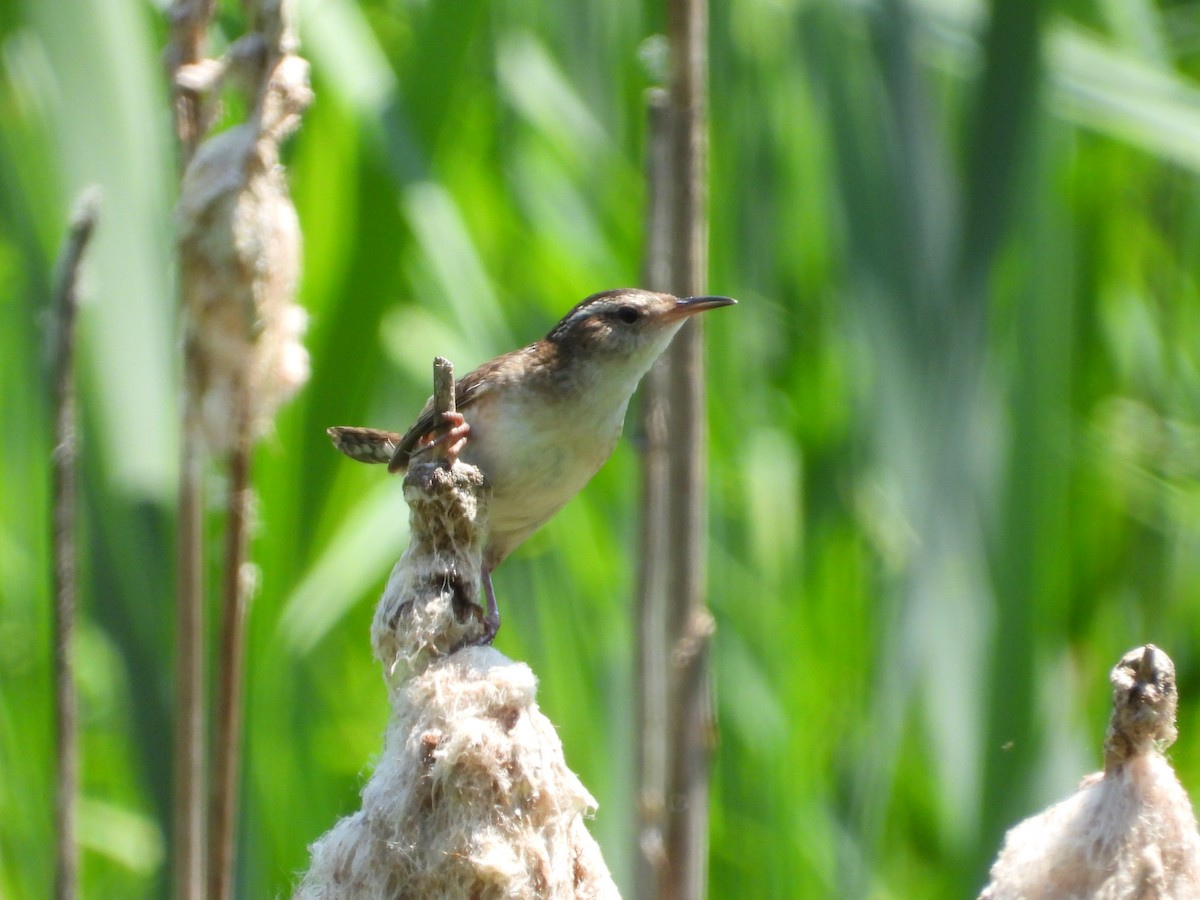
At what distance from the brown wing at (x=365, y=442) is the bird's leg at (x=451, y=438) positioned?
23 centimetres

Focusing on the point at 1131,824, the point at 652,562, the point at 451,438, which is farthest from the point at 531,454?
the point at 1131,824

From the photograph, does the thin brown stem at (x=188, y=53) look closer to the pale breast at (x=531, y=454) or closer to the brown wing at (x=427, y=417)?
the brown wing at (x=427, y=417)

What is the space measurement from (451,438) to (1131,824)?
0.74 meters

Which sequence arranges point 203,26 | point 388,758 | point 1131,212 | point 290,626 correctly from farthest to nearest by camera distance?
point 1131,212 → point 290,626 → point 203,26 → point 388,758

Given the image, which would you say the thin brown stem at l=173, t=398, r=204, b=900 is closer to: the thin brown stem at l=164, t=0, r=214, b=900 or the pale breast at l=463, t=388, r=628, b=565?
the thin brown stem at l=164, t=0, r=214, b=900

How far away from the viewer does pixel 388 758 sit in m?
0.93

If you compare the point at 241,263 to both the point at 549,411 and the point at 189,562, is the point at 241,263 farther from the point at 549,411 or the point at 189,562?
the point at 549,411

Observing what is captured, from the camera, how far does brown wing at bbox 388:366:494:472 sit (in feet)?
4.90

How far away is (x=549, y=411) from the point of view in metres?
1.67

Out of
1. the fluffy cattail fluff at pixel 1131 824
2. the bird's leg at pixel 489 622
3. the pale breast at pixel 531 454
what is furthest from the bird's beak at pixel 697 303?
the fluffy cattail fluff at pixel 1131 824

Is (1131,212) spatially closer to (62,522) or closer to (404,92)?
(404,92)

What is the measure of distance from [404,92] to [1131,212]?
2.08m

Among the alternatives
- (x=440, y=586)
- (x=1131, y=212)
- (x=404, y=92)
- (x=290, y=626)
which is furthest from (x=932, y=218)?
(x=1131, y=212)

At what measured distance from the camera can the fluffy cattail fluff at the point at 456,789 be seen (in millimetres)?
860
